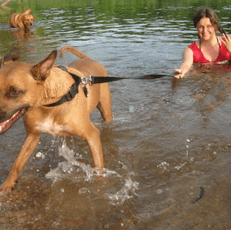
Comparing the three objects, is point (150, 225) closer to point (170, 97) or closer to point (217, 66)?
point (170, 97)

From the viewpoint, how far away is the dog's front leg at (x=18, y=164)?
12.0 ft

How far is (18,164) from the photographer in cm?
378

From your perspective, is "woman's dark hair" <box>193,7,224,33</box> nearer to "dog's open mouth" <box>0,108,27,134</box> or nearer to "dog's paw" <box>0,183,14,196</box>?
"dog's open mouth" <box>0,108,27,134</box>

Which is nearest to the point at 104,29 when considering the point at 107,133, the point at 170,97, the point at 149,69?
the point at 149,69

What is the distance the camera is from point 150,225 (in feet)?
9.79

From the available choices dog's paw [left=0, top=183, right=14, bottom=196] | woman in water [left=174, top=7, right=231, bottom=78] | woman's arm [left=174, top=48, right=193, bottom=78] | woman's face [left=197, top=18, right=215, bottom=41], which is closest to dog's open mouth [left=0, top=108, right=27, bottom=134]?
dog's paw [left=0, top=183, right=14, bottom=196]

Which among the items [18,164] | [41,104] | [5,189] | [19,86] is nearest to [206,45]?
[41,104]

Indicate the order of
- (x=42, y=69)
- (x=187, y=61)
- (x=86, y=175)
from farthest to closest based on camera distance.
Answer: (x=187, y=61), (x=86, y=175), (x=42, y=69)

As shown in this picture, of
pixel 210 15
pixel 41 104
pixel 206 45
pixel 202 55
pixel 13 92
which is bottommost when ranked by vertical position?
pixel 202 55

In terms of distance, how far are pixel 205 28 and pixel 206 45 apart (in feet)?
2.72

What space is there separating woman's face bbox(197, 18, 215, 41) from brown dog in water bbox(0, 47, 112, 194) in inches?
167

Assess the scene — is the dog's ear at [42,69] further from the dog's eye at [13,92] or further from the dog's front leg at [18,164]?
the dog's front leg at [18,164]

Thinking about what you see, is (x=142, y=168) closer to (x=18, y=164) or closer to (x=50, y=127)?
(x=50, y=127)

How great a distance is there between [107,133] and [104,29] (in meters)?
11.6
